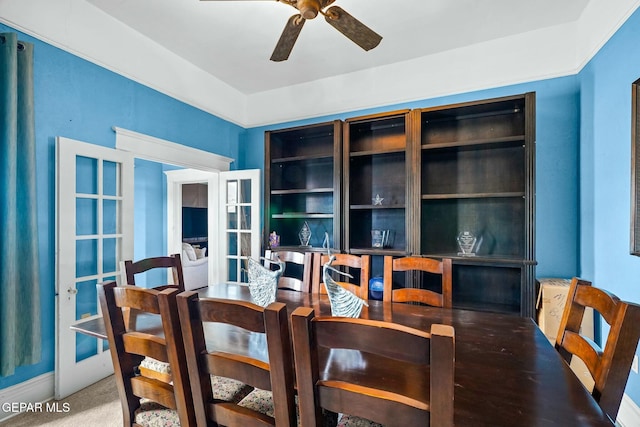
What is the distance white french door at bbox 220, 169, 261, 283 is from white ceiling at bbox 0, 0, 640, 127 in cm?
91

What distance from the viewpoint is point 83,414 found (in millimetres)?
1983

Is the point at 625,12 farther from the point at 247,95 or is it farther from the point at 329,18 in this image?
the point at 247,95

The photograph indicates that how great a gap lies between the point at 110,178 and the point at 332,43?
234 cm

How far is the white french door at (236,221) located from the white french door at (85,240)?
1.15 m

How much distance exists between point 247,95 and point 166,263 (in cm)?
270

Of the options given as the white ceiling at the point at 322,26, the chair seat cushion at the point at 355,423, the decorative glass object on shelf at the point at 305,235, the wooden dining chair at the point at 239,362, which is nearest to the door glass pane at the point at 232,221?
the decorative glass object on shelf at the point at 305,235

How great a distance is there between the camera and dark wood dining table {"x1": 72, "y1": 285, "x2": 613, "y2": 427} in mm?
787

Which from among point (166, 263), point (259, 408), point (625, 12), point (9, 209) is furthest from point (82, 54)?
point (625, 12)

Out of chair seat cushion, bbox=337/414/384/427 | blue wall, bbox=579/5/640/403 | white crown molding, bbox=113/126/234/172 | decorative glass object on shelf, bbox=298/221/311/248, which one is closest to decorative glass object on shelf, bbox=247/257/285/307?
chair seat cushion, bbox=337/414/384/427

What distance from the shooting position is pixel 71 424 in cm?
189

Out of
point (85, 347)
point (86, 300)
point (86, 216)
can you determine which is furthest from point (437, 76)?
point (85, 347)

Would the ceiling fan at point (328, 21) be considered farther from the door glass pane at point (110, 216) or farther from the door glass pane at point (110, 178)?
the door glass pane at point (110, 216)

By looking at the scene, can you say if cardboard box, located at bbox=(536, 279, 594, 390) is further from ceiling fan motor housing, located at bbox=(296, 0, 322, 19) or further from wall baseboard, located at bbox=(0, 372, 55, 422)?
wall baseboard, located at bbox=(0, 372, 55, 422)

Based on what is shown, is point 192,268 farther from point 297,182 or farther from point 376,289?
point 376,289
